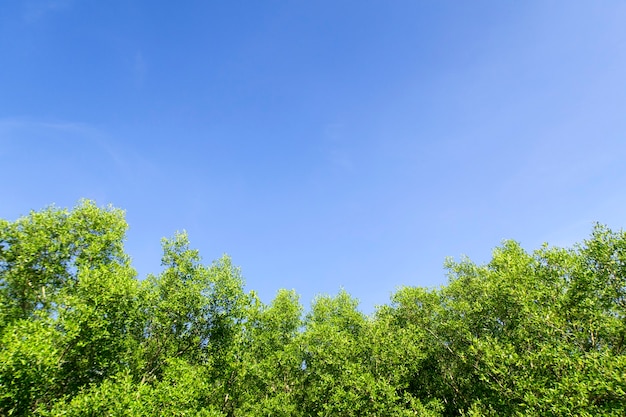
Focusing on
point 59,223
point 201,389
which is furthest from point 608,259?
point 59,223

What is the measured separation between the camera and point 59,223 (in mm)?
Answer: 28609

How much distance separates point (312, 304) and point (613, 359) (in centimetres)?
3883

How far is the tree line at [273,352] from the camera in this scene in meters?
21.8

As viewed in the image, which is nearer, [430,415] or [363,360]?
[430,415]

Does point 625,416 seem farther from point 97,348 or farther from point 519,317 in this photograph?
point 97,348

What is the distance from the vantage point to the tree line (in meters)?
21.8

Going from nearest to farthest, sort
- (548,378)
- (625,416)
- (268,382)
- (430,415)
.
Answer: (625,416) < (548,378) < (430,415) < (268,382)

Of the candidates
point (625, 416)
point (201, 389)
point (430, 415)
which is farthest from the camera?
point (430, 415)

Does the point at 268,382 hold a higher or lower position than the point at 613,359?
higher

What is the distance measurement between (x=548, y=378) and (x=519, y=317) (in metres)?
6.40

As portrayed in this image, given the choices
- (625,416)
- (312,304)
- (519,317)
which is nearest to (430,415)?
(519,317)

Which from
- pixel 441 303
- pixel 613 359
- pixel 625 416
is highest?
pixel 441 303

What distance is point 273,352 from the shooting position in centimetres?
Answer: 4244

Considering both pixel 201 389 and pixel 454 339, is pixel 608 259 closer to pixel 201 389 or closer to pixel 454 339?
pixel 454 339
